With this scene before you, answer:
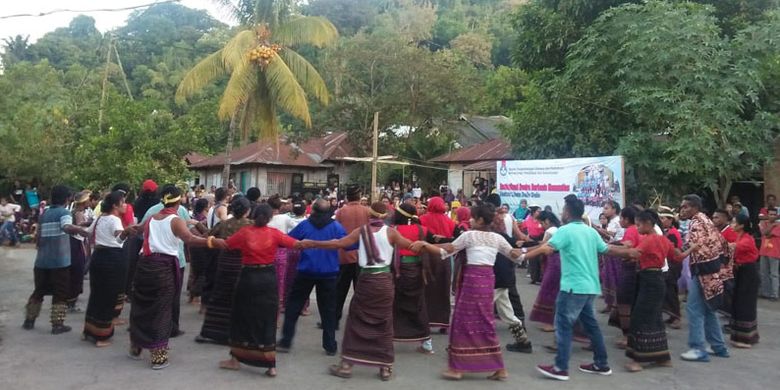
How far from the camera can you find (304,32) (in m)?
19.4

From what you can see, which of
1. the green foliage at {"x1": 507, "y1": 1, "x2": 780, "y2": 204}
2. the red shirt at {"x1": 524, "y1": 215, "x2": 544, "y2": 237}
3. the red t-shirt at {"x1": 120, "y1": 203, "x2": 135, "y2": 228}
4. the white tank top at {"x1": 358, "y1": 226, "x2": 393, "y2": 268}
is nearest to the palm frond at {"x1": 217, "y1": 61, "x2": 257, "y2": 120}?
the green foliage at {"x1": 507, "y1": 1, "x2": 780, "y2": 204}

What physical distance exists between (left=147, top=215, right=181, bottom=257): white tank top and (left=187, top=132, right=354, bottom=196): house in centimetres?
2233

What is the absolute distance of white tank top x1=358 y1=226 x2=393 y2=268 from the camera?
6207mm

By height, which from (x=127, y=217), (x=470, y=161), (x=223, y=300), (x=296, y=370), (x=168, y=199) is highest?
(x=470, y=161)

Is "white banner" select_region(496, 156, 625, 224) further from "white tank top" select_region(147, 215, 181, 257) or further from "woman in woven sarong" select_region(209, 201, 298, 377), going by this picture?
"white tank top" select_region(147, 215, 181, 257)

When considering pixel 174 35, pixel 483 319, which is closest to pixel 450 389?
pixel 483 319

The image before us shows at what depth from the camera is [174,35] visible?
60.8m

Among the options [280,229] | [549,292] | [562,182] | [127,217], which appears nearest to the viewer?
[127,217]

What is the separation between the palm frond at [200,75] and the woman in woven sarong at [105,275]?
1200 cm

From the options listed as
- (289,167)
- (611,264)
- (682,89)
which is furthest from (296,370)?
(289,167)

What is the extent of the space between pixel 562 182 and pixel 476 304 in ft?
29.9

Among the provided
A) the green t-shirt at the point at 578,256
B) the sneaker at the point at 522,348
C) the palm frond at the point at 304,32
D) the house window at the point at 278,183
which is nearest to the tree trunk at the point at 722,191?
the sneaker at the point at 522,348

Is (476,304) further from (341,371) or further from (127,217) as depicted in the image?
(127,217)

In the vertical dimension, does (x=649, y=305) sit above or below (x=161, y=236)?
below
